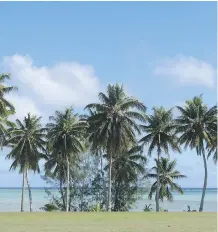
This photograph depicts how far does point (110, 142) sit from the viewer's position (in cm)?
5238

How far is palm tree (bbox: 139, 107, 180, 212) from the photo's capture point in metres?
57.1

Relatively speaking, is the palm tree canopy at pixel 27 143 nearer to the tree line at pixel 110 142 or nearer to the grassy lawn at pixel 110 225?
the tree line at pixel 110 142

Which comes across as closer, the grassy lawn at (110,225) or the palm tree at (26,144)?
the grassy lawn at (110,225)

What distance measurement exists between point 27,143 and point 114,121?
13619mm

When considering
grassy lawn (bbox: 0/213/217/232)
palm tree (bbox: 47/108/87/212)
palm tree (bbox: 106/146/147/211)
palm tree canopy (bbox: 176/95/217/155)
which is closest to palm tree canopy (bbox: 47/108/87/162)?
palm tree (bbox: 47/108/87/212)

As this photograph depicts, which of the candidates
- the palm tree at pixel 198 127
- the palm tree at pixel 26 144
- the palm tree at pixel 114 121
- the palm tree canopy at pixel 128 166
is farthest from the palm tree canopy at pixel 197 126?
the palm tree at pixel 26 144

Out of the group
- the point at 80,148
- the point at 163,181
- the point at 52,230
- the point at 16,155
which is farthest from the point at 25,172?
the point at 52,230

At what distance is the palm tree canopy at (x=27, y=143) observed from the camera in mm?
59094

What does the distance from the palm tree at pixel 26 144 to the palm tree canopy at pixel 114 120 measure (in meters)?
9.88

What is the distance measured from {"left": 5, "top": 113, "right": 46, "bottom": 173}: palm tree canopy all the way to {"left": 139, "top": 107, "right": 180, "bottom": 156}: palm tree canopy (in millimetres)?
14244

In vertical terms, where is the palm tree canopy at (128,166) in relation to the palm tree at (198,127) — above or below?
below

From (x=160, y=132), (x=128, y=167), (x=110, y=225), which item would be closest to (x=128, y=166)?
(x=128, y=167)

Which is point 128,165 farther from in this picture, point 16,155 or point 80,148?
point 16,155

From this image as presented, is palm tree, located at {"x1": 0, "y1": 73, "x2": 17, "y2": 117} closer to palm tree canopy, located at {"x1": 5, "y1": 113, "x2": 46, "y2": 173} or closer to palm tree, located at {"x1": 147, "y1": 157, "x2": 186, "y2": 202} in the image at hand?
Result: palm tree canopy, located at {"x1": 5, "y1": 113, "x2": 46, "y2": 173}
